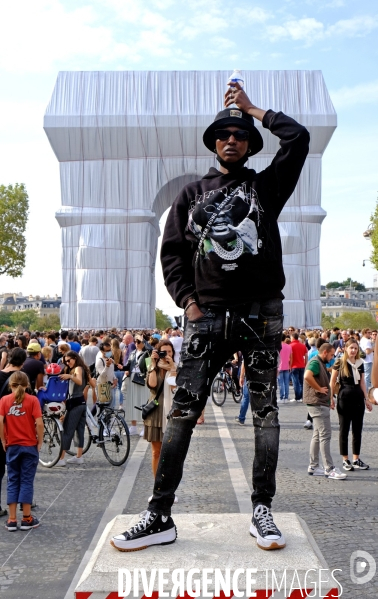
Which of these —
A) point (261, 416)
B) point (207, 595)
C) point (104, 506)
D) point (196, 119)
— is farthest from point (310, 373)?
point (196, 119)

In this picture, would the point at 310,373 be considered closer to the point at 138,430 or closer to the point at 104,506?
the point at 104,506

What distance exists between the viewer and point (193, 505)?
22.1 ft

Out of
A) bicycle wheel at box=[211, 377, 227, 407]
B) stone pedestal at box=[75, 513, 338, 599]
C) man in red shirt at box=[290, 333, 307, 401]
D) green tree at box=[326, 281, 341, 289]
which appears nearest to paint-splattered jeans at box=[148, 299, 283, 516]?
stone pedestal at box=[75, 513, 338, 599]

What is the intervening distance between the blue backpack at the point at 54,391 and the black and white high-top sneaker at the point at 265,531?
21.3 ft

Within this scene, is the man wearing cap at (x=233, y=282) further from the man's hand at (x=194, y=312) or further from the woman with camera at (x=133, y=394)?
the woman with camera at (x=133, y=394)

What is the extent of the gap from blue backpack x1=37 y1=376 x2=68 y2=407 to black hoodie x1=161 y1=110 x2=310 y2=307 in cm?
635

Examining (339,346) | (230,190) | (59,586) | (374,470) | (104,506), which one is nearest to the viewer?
(230,190)

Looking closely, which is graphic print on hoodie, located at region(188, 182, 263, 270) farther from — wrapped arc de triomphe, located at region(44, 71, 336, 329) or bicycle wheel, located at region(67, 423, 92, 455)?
wrapped arc de triomphe, located at region(44, 71, 336, 329)

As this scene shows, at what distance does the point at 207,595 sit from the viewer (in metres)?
2.80

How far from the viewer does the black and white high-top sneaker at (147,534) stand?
3191 millimetres

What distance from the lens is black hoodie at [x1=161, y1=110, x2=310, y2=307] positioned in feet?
11.1

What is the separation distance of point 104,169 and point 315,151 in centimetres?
1035

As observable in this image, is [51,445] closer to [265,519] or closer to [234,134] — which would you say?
[265,519]

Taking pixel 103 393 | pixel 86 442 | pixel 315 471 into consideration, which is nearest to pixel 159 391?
pixel 315 471
